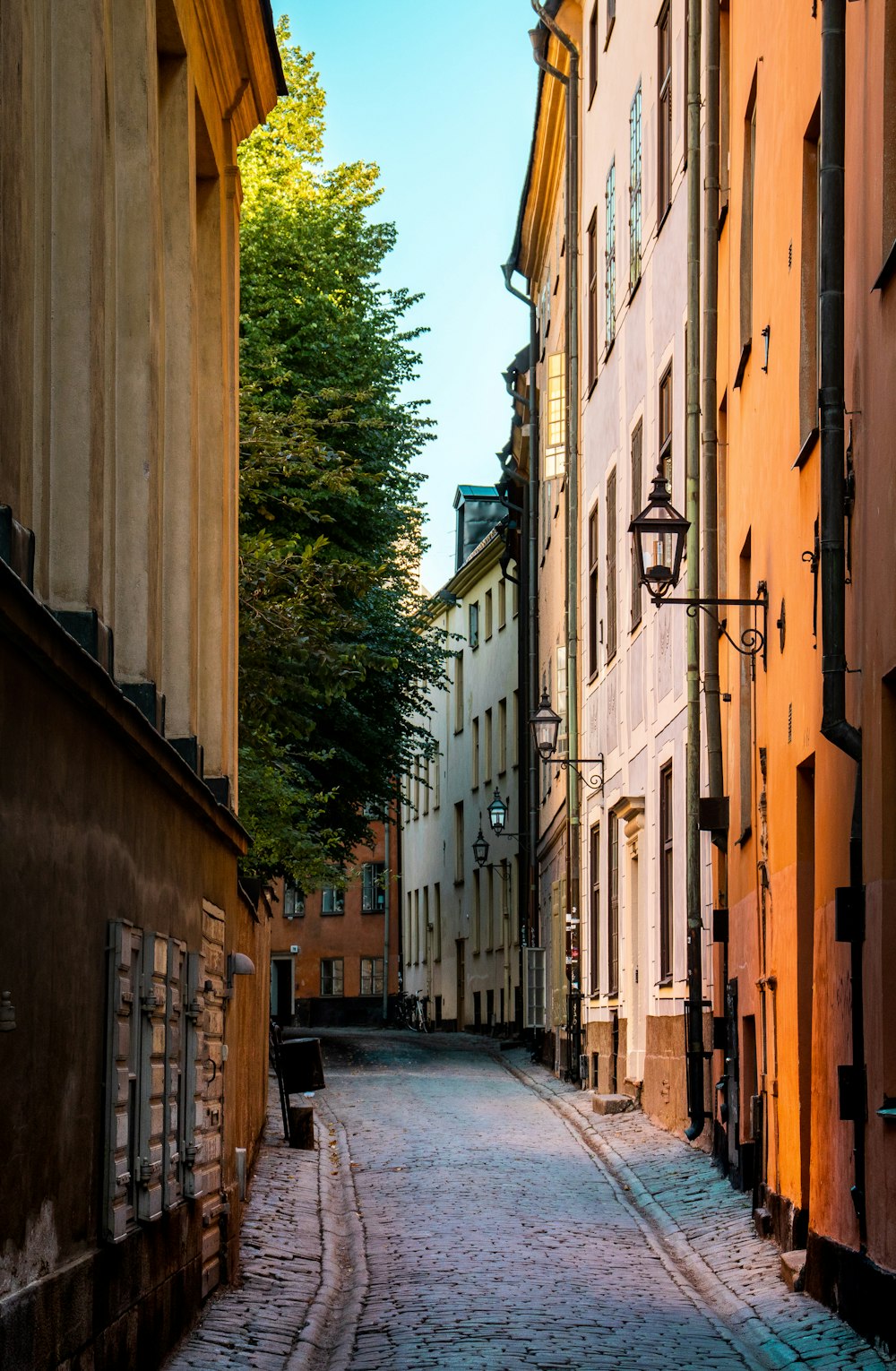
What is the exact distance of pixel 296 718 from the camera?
20.0 meters

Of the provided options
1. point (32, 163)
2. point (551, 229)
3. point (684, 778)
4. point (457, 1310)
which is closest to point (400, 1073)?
point (684, 778)

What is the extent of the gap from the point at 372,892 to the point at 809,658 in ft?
174

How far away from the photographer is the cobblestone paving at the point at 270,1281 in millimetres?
9084

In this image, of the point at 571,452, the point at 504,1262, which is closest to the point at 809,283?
the point at 504,1262

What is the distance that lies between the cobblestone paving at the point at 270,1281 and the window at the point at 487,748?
90.7ft

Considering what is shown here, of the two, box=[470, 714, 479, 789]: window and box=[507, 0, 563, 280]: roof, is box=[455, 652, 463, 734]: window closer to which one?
box=[470, 714, 479, 789]: window

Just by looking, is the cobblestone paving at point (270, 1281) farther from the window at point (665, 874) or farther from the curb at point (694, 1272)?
the window at point (665, 874)

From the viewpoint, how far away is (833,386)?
32.7 ft

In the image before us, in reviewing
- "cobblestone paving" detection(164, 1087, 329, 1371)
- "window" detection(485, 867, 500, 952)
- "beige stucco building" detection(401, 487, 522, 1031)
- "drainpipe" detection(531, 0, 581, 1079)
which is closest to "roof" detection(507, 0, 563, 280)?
"drainpipe" detection(531, 0, 581, 1079)

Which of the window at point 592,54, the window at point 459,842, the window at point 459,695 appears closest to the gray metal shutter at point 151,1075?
the window at point 592,54

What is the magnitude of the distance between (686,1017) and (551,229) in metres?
20.1

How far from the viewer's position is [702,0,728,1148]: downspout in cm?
1577

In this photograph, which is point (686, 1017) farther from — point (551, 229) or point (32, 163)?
point (551, 229)

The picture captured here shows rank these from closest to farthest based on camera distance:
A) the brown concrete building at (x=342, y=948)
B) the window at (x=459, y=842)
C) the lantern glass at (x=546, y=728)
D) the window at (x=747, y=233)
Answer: the window at (x=747, y=233) < the lantern glass at (x=546, y=728) < the window at (x=459, y=842) < the brown concrete building at (x=342, y=948)
